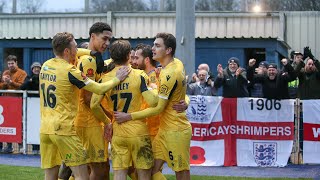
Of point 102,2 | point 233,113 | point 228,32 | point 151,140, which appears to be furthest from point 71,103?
point 102,2

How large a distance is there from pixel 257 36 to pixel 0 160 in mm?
12672

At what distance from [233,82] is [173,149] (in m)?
6.02

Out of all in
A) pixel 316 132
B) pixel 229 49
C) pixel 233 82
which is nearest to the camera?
pixel 316 132

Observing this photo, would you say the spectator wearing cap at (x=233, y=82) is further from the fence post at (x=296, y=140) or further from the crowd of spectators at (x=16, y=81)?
the crowd of spectators at (x=16, y=81)

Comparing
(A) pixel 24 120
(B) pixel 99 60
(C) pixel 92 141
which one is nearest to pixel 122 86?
(B) pixel 99 60

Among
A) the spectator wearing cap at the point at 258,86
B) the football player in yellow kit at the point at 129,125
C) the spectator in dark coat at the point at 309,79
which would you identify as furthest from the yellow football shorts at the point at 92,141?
the spectator wearing cap at the point at 258,86

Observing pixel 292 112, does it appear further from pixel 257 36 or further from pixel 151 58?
pixel 257 36

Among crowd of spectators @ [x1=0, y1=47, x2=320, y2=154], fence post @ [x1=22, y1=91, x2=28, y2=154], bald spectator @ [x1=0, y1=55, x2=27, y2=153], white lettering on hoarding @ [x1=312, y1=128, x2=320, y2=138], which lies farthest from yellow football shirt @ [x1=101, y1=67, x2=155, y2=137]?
bald spectator @ [x1=0, y1=55, x2=27, y2=153]

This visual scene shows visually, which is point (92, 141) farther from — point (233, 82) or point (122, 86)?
point (233, 82)

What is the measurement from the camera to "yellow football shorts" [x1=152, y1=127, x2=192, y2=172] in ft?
28.5

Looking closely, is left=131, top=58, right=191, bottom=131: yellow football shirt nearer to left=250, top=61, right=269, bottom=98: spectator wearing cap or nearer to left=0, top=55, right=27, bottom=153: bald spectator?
left=250, top=61, right=269, bottom=98: spectator wearing cap

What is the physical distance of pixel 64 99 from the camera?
8406 mm

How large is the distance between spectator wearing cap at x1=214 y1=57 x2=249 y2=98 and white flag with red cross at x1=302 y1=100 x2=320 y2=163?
1.30 metres

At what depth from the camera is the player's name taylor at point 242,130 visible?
46.5ft
